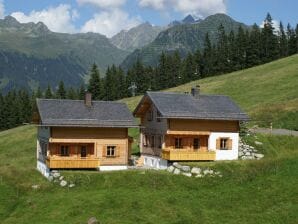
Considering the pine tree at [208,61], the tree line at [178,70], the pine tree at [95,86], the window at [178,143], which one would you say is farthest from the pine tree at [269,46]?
the window at [178,143]

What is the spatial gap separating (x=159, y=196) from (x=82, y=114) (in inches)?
556

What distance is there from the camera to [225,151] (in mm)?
57344

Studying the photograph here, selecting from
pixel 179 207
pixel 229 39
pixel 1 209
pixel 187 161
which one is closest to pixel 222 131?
pixel 187 161

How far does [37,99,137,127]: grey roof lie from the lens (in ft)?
171

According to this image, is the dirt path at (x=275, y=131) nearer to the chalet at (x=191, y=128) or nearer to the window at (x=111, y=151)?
the chalet at (x=191, y=128)

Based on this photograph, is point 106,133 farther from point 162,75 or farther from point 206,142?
point 162,75

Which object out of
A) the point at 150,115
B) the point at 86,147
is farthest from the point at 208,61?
the point at 86,147

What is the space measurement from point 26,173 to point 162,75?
104 metres

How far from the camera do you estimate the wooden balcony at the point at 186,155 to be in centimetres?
5356

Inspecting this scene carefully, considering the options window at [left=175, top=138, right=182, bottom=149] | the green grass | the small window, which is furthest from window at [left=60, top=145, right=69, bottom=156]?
window at [left=175, top=138, right=182, bottom=149]

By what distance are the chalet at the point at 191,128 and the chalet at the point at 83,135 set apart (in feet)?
13.1

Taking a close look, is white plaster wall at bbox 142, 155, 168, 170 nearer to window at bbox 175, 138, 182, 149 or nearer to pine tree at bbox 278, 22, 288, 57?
window at bbox 175, 138, 182, 149

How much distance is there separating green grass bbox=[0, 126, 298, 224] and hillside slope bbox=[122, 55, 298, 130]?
28.0 m

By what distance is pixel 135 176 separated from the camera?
1927 inches
